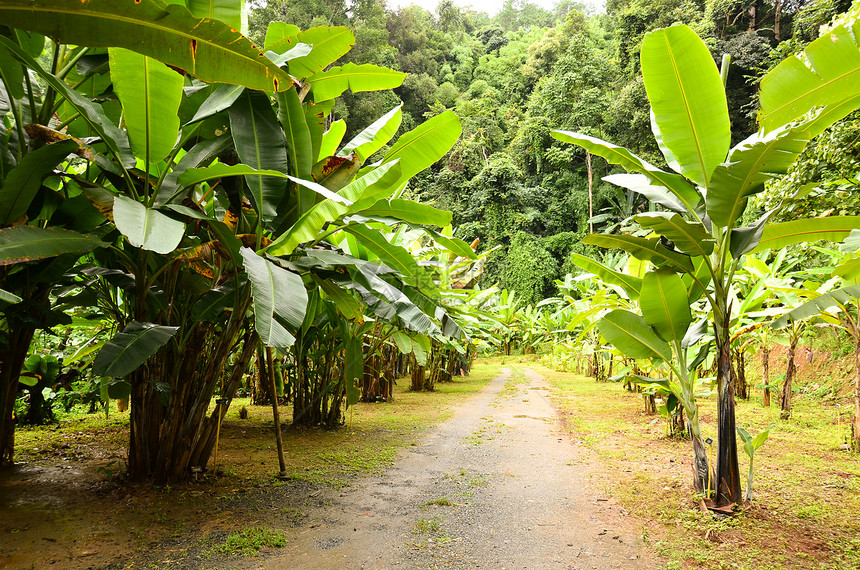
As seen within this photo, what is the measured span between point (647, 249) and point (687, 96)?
0.86 meters

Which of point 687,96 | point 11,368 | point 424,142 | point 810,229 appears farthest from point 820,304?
point 11,368

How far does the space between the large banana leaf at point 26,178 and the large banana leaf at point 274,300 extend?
35.7 inches

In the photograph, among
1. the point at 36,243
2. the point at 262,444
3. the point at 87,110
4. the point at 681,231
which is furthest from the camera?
the point at 262,444

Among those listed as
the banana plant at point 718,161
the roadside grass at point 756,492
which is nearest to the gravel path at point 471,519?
the roadside grass at point 756,492

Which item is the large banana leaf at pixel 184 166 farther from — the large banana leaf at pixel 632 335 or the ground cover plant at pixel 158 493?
the large banana leaf at pixel 632 335

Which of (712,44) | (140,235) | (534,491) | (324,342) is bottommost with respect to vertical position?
(534,491)

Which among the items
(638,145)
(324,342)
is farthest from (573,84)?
(324,342)

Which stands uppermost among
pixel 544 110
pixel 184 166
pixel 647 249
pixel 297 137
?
pixel 544 110

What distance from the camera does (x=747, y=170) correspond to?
2.37 m

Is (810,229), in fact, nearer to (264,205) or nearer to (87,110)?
(264,205)

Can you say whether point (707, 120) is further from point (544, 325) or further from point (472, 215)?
point (472, 215)

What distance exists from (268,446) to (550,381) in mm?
8847

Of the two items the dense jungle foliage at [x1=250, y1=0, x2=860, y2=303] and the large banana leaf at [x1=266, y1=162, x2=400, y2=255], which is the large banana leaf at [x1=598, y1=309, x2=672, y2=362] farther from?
the dense jungle foliage at [x1=250, y1=0, x2=860, y2=303]

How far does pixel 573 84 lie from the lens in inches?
975
